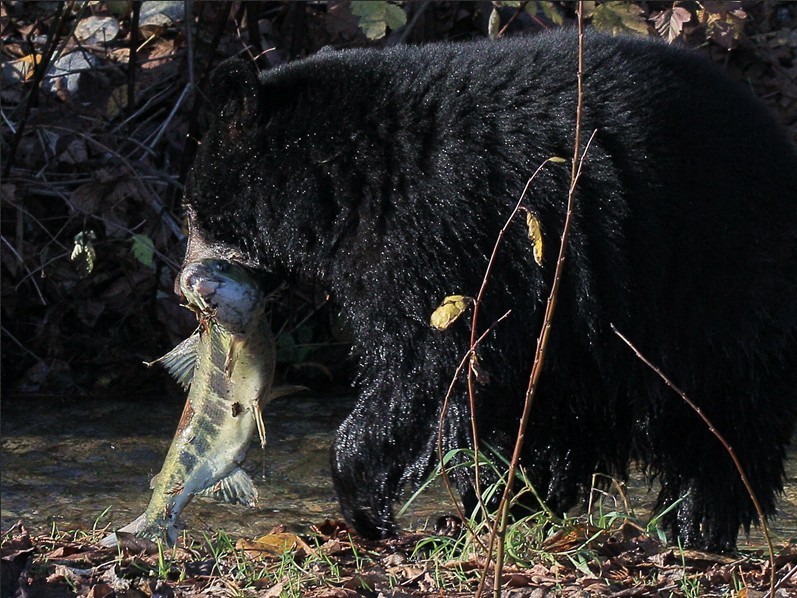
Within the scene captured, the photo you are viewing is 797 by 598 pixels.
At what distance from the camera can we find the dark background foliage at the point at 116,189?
6160 mm

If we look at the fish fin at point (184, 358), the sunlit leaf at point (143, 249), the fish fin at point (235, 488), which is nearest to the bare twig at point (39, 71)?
the sunlit leaf at point (143, 249)

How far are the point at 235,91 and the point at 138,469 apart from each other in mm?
1937

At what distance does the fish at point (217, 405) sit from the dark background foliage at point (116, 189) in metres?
2.12

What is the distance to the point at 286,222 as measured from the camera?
3842mm

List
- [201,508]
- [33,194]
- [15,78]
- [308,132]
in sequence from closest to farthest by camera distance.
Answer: [308,132], [201,508], [33,194], [15,78]

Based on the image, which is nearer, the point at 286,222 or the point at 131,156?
the point at 286,222

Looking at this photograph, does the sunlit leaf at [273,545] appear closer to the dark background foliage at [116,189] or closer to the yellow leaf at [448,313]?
the yellow leaf at [448,313]

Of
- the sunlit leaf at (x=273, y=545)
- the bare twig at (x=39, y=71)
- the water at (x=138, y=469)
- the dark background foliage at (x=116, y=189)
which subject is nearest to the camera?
the sunlit leaf at (x=273, y=545)

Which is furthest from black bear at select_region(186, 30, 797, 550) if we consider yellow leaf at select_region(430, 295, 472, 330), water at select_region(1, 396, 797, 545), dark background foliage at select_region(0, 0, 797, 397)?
dark background foliage at select_region(0, 0, 797, 397)

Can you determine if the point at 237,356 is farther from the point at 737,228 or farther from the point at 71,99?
the point at 71,99

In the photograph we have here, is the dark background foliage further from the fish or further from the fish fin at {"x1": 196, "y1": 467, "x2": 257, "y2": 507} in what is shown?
the fish fin at {"x1": 196, "y1": 467, "x2": 257, "y2": 507}

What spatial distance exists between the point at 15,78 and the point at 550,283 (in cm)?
429

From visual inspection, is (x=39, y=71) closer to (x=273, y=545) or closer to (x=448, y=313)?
(x=273, y=545)

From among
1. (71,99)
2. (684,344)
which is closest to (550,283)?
(684,344)
